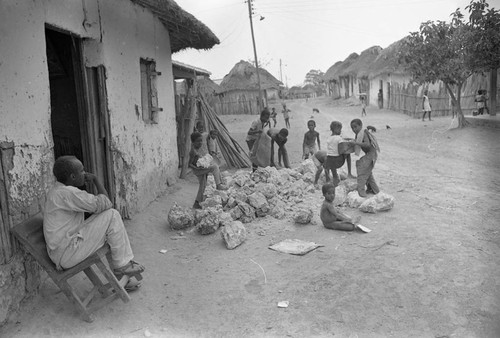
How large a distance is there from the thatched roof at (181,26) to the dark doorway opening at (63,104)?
1421 mm


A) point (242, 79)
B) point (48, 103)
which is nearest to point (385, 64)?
point (242, 79)

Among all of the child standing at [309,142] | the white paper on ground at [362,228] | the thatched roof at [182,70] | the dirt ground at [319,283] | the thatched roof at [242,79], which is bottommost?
the dirt ground at [319,283]

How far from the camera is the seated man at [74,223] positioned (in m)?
3.16

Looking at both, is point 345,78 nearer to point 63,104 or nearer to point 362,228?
point 63,104

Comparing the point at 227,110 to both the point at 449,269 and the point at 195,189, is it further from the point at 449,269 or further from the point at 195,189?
the point at 449,269

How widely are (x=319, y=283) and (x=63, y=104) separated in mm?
4067

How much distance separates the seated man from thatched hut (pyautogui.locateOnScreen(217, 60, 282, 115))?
27673 millimetres

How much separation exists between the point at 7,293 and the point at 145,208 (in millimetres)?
3241

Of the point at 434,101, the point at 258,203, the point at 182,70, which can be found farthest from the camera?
the point at 434,101

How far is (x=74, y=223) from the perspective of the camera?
328cm

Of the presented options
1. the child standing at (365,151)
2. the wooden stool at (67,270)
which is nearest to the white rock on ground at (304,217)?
the child standing at (365,151)

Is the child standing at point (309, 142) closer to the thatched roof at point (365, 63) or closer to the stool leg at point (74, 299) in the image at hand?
the stool leg at point (74, 299)

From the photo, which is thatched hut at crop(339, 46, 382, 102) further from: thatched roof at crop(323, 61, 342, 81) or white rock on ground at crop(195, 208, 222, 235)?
white rock on ground at crop(195, 208, 222, 235)

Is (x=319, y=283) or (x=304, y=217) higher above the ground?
(x=304, y=217)
